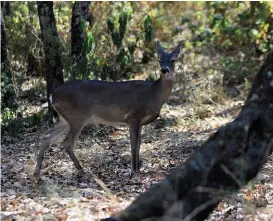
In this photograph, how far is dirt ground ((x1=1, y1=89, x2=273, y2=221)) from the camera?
20.2 feet

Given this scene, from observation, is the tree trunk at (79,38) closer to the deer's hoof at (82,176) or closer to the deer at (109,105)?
the deer at (109,105)

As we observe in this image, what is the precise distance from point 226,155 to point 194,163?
0.24 m

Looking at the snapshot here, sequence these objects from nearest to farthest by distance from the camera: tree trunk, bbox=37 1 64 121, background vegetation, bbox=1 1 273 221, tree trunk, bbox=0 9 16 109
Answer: background vegetation, bbox=1 1 273 221 → tree trunk, bbox=37 1 64 121 → tree trunk, bbox=0 9 16 109

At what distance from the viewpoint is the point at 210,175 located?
4625mm

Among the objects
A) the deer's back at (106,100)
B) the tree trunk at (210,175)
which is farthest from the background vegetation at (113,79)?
the deer's back at (106,100)

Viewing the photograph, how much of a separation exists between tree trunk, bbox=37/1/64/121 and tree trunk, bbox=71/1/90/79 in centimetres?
30

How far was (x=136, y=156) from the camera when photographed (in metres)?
8.34

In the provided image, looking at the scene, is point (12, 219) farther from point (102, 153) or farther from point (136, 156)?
point (102, 153)

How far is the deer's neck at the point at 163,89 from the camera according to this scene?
8664 mm

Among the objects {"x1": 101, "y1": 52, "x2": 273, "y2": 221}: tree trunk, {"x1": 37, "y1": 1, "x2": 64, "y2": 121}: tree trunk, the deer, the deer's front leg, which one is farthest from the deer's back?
{"x1": 101, "y1": 52, "x2": 273, "y2": 221}: tree trunk

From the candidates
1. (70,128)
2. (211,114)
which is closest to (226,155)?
(70,128)

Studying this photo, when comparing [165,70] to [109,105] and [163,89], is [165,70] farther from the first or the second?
[109,105]

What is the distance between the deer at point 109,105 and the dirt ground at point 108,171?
0.40 m

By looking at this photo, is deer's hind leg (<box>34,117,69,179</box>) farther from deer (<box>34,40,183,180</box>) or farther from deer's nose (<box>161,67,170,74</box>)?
deer's nose (<box>161,67,170,74</box>)
